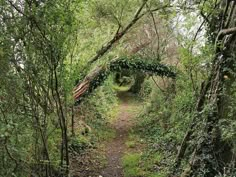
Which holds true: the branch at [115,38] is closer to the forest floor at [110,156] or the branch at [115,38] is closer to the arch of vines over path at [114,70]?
the arch of vines over path at [114,70]

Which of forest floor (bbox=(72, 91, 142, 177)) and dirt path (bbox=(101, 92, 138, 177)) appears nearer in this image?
forest floor (bbox=(72, 91, 142, 177))

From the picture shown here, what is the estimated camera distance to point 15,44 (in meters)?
4.45

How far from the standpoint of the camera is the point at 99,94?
13.0 m

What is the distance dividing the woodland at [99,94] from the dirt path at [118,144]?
39 millimetres

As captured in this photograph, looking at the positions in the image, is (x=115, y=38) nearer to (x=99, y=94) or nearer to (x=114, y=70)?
(x=114, y=70)

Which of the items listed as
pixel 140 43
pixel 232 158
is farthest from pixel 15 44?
pixel 140 43

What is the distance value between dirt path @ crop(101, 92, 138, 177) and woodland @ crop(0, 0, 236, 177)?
0.13 feet

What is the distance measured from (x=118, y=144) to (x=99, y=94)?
2956 mm

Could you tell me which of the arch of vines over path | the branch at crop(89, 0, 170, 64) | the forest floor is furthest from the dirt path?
the branch at crop(89, 0, 170, 64)

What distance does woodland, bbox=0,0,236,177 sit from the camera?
454 centimetres

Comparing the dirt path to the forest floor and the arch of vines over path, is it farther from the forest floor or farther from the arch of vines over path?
the arch of vines over path

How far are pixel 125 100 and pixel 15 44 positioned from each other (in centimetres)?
1680

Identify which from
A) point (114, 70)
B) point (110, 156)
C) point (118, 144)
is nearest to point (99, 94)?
point (114, 70)

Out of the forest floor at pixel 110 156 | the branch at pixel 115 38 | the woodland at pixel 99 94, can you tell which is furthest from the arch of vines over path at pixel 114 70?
the forest floor at pixel 110 156
